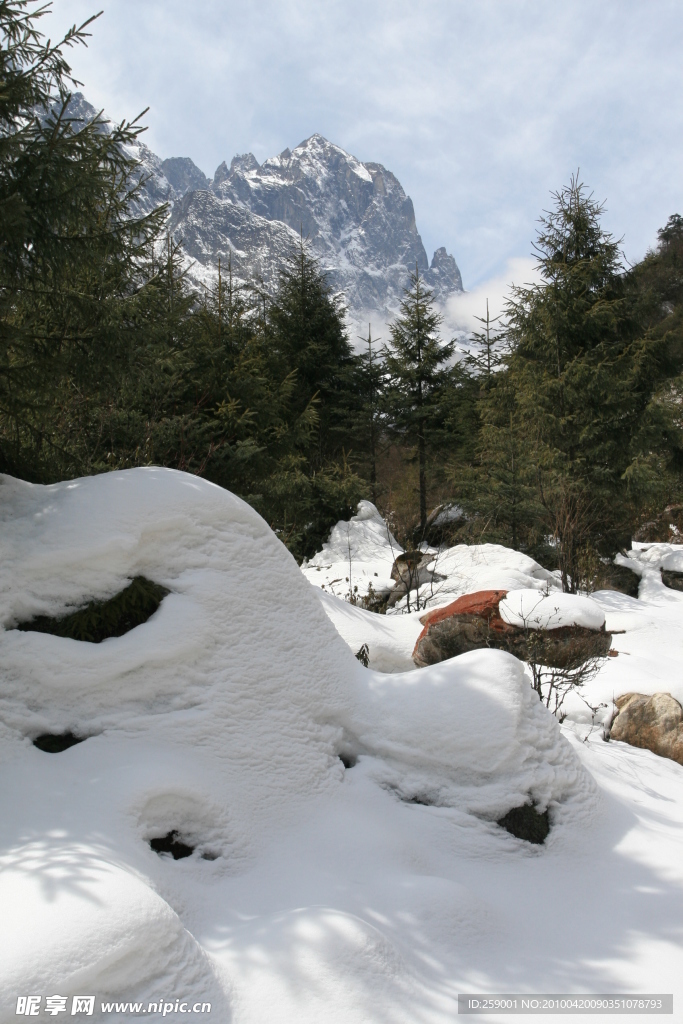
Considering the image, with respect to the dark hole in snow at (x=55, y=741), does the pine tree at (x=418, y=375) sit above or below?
above

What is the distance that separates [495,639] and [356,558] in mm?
5278

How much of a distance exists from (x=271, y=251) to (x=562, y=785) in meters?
130

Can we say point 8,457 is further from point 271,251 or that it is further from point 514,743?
point 271,251

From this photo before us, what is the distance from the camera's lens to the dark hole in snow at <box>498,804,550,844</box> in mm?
2740

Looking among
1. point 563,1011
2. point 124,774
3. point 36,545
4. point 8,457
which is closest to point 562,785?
point 563,1011

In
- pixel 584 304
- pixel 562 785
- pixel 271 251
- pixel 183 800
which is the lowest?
pixel 562 785

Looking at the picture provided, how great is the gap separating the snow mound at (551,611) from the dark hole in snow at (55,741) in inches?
166

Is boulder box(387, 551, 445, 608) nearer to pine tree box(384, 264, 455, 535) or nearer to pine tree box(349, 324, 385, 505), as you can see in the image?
pine tree box(349, 324, 385, 505)

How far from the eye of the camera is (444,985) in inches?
72.0

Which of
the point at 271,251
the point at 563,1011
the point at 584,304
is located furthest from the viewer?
the point at 271,251

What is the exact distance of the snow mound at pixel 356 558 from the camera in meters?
9.39

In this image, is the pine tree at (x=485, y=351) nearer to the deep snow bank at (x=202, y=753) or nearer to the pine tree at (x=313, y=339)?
the pine tree at (x=313, y=339)

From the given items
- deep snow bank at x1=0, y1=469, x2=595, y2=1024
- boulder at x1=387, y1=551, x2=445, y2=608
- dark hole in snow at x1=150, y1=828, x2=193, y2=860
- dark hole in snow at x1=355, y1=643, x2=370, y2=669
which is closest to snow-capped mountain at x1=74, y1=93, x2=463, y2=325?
boulder at x1=387, y1=551, x2=445, y2=608

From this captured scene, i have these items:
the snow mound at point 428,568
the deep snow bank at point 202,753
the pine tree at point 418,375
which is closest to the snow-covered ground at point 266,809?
the deep snow bank at point 202,753
